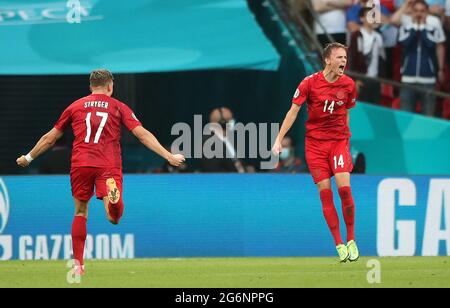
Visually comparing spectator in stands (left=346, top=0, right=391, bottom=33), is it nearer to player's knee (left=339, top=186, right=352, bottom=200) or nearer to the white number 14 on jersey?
the white number 14 on jersey

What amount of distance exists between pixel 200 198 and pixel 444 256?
3.19 meters

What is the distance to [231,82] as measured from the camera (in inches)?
712

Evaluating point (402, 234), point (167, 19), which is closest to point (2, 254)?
point (167, 19)

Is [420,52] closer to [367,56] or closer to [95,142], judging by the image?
[367,56]

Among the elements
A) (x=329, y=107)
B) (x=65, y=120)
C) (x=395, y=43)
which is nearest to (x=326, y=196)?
(x=329, y=107)

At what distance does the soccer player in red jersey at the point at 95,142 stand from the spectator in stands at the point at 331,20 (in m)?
5.95

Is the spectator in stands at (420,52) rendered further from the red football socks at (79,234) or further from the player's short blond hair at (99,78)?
the red football socks at (79,234)

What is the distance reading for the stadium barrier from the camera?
55.2 feet

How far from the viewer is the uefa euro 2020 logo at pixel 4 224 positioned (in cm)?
1678

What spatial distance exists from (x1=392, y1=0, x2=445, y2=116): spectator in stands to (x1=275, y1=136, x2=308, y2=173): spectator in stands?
1.59m

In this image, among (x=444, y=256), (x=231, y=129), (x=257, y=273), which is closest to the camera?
(x=257, y=273)

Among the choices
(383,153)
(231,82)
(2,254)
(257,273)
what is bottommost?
(257,273)

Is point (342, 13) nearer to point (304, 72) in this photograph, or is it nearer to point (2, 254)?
point (304, 72)

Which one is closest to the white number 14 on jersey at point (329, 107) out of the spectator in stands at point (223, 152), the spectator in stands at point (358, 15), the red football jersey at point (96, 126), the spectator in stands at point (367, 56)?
the red football jersey at point (96, 126)
